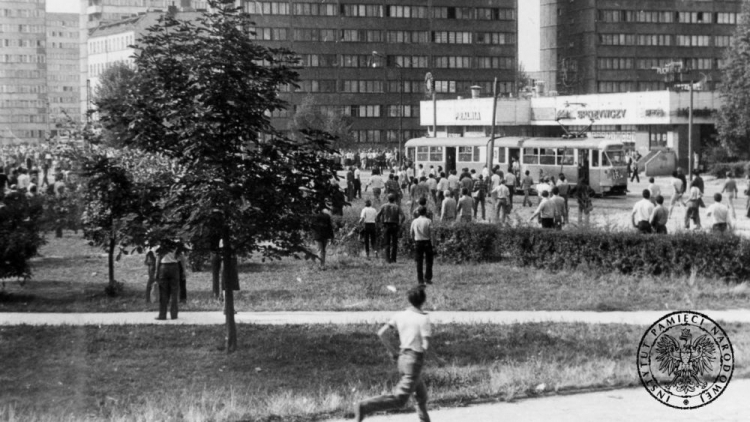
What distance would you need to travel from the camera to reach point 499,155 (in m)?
57.4

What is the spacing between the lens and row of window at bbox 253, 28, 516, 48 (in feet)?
383

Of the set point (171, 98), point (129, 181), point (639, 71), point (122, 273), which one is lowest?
point (122, 273)

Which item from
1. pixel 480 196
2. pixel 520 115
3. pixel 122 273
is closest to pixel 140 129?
pixel 122 273

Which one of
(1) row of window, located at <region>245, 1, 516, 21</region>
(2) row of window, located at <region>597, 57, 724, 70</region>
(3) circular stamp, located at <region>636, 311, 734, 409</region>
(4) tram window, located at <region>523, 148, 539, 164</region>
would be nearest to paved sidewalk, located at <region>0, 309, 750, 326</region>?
(3) circular stamp, located at <region>636, 311, 734, 409</region>

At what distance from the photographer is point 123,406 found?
1255cm

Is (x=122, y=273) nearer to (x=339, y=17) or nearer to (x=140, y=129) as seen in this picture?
(x=140, y=129)

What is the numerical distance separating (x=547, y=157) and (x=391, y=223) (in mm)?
28329

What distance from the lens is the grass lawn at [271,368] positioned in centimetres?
1237

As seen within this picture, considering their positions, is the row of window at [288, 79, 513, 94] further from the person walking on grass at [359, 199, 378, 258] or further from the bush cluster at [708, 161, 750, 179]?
the person walking on grass at [359, 199, 378, 258]

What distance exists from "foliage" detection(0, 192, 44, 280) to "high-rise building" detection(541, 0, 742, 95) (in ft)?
337

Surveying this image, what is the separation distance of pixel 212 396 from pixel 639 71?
Result: 11683 centimetres

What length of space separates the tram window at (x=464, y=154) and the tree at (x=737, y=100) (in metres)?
17.7

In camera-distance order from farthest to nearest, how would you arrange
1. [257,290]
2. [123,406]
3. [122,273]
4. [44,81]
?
1. [44,81]
2. [122,273]
3. [257,290]
4. [123,406]

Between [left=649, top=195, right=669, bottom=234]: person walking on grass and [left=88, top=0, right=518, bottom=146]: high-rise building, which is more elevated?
[left=88, top=0, right=518, bottom=146]: high-rise building
